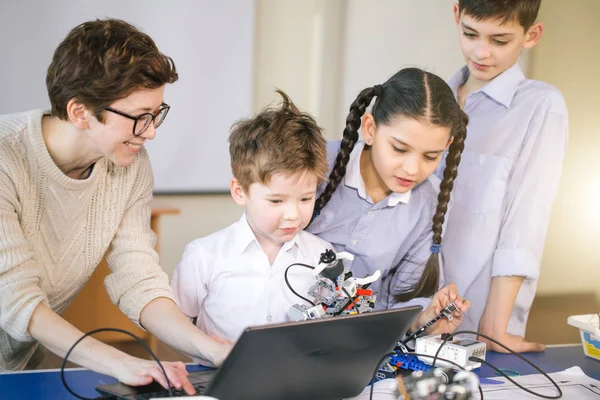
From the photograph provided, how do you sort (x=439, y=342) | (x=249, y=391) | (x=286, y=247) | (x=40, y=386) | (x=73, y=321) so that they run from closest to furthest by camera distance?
1. (x=249, y=391)
2. (x=40, y=386)
3. (x=439, y=342)
4. (x=286, y=247)
5. (x=73, y=321)

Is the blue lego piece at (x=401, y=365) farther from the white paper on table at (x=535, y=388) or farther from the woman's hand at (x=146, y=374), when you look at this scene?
the woman's hand at (x=146, y=374)

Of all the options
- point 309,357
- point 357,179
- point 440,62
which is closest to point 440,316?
point 357,179

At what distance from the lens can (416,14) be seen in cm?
263

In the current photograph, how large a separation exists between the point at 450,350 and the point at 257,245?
21.5 inches

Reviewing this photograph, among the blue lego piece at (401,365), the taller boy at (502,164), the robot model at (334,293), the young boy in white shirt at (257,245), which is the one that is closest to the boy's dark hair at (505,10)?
the taller boy at (502,164)

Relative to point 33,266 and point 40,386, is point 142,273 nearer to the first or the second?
point 33,266

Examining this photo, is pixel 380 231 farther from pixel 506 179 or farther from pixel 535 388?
pixel 535 388

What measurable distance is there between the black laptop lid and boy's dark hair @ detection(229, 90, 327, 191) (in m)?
0.49

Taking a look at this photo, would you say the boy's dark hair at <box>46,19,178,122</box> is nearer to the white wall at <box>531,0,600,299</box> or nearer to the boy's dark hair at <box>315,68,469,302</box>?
the boy's dark hair at <box>315,68,469,302</box>

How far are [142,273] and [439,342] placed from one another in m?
0.73

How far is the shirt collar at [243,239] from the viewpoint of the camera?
1721mm

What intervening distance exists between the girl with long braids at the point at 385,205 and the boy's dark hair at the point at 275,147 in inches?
9.6

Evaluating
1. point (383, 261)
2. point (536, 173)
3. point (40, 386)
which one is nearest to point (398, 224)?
point (383, 261)

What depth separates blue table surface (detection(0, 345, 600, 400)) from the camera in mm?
1301
